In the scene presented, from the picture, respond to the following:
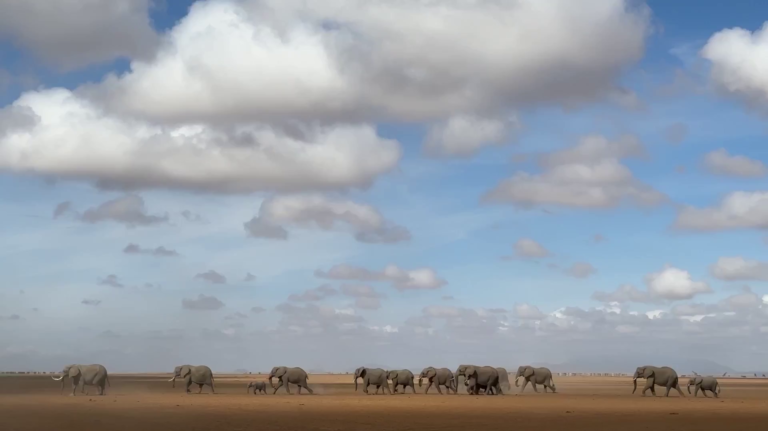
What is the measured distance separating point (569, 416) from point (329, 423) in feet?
39.9

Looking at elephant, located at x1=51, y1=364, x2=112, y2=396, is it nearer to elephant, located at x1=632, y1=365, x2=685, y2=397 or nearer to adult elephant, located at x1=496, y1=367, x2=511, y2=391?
adult elephant, located at x1=496, y1=367, x2=511, y2=391

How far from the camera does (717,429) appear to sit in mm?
32781

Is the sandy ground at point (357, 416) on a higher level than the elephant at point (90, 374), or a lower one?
lower

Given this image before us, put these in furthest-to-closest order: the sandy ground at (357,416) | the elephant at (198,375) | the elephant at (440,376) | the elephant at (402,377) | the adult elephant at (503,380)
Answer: the adult elephant at (503,380), the elephant at (440,376), the elephant at (402,377), the elephant at (198,375), the sandy ground at (357,416)

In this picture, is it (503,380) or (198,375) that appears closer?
(198,375)

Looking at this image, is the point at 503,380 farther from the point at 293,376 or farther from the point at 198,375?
the point at 198,375

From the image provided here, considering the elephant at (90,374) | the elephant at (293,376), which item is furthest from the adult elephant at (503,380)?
the elephant at (90,374)

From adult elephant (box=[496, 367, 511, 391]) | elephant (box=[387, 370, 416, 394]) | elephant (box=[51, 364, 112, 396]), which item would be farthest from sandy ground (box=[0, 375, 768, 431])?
adult elephant (box=[496, 367, 511, 391])

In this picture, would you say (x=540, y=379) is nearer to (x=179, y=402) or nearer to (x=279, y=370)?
(x=279, y=370)

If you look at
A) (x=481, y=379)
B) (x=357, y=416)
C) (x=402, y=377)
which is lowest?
(x=357, y=416)

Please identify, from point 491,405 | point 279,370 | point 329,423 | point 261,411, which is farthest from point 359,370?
point 329,423

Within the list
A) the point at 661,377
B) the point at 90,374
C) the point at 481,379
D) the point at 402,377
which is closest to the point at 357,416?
the point at 90,374

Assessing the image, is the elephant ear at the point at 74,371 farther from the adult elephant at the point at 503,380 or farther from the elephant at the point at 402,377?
the adult elephant at the point at 503,380

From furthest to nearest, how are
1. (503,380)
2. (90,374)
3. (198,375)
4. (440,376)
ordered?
(503,380) < (440,376) < (198,375) < (90,374)
